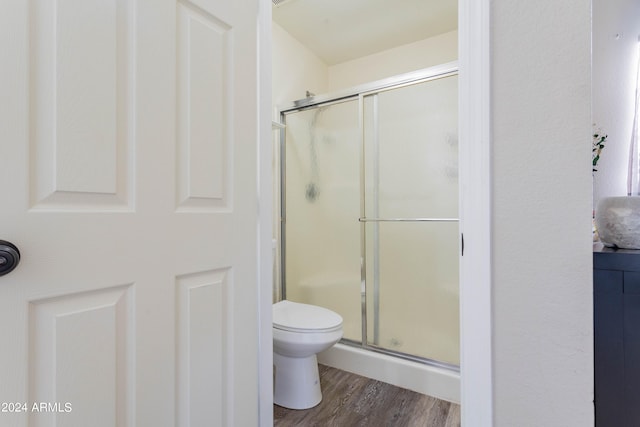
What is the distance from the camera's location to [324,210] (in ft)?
7.89

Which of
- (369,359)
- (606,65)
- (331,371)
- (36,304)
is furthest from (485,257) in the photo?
(331,371)

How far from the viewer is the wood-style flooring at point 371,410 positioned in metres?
1.54

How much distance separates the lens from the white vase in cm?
85

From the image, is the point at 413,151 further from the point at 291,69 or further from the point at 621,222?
the point at 621,222

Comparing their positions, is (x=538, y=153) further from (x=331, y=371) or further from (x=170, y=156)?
(x=331, y=371)

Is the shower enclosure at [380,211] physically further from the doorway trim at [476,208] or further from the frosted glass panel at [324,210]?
the doorway trim at [476,208]

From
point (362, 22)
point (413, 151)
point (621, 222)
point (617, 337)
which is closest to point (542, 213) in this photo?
point (621, 222)

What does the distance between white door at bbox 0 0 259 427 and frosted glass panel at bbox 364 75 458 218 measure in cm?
129

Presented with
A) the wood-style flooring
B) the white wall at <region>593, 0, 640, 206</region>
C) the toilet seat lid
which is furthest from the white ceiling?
the wood-style flooring

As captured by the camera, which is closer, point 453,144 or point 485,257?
point 485,257

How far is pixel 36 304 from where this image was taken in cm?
59

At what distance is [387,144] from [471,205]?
140 centimetres

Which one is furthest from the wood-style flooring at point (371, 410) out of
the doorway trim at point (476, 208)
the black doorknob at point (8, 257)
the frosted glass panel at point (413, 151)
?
the black doorknob at point (8, 257)

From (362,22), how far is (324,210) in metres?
1.45
